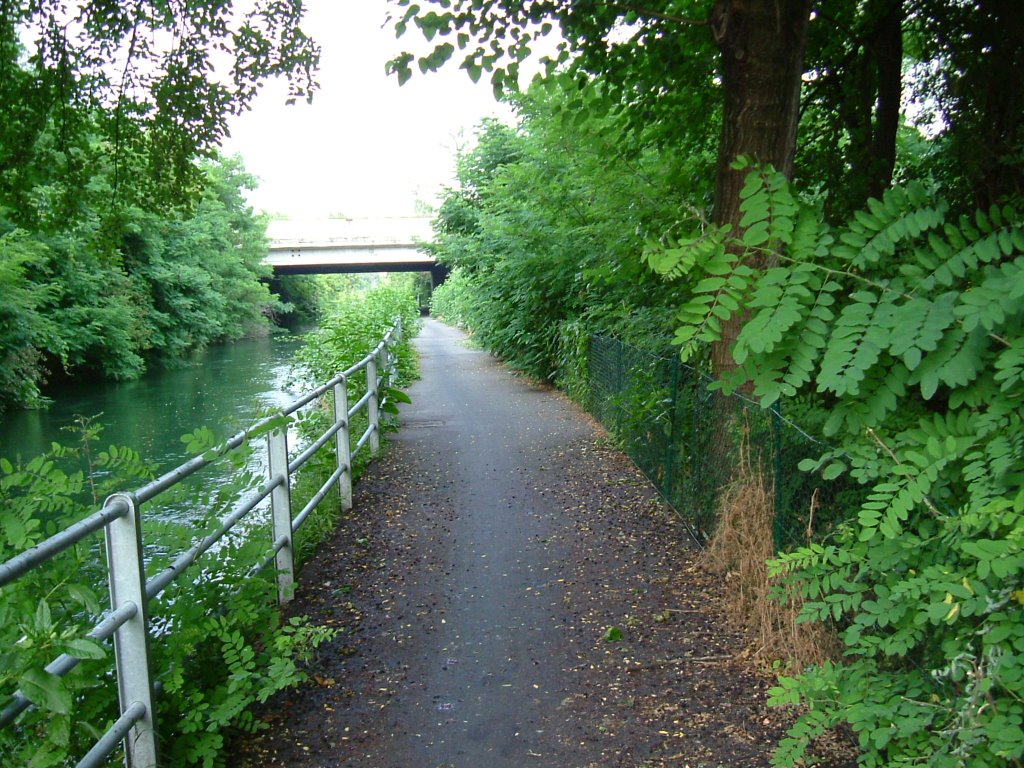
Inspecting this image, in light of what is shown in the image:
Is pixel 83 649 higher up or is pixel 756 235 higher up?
pixel 756 235

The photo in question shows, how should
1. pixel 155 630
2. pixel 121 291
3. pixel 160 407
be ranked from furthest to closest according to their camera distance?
pixel 121 291 < pixel 160 407 < pixel 155 630

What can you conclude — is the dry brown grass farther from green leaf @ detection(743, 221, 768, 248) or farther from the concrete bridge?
the concrete bridge

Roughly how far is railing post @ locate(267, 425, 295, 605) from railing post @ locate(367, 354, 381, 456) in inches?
163

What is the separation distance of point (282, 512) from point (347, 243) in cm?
5267

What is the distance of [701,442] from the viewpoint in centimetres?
660

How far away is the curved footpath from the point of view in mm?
3908

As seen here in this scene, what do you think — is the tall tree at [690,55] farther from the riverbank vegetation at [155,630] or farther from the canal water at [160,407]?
the canal water at [160,407]

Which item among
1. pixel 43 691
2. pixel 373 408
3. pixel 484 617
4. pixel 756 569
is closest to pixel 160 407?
pixel 373 408

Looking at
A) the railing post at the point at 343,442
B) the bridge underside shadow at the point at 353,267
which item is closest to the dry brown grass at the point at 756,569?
the railing post at the point at 343,442

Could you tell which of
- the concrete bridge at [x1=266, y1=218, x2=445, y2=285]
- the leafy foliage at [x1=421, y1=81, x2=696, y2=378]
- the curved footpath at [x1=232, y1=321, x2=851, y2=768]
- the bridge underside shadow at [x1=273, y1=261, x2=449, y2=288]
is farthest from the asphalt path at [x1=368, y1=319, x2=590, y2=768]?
the bridge underside shadow at [x1=273, y1=261, x2=449, y2=288]

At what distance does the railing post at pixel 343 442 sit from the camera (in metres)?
7.76

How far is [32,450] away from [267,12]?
1262cm

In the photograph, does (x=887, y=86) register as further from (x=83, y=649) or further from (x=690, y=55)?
(x=83, y=649)

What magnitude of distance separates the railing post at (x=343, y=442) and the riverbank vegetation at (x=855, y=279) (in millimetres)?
2716
